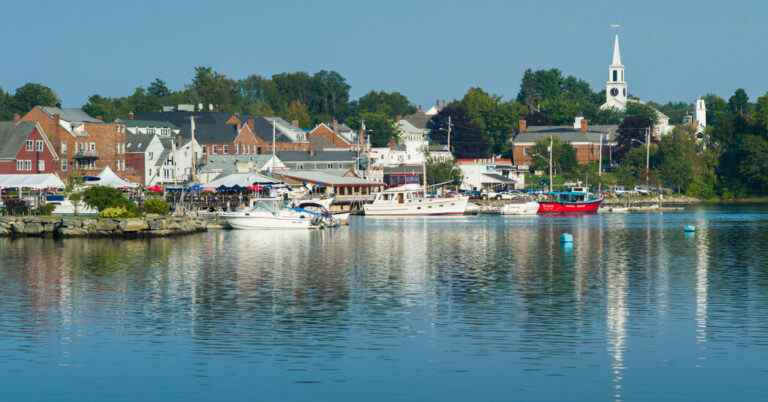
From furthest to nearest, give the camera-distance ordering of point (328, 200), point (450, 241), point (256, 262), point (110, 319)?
point (328, 200), point (450, 241), point (256, 262), point (110, 319)

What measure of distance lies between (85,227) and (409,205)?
158ft

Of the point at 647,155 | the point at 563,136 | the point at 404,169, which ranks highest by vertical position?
the point at 563,136

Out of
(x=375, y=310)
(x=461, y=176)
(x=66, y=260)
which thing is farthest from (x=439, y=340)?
(x=461, y=176)

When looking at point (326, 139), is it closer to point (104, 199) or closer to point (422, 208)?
point (422, 208)

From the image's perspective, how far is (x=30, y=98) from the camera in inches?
7805

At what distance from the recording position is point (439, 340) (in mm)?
37531

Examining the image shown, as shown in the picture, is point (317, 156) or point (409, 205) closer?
point (409, 205)

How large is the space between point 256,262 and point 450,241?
21.8 metres

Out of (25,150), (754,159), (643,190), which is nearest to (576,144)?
(643,190)

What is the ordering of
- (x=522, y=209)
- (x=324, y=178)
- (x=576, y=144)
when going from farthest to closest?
(x=576, y=144)
(x=324, y=178)
(x=522, y=209)

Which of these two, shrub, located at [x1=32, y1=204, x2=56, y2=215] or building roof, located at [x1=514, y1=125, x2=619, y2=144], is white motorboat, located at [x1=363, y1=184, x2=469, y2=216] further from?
building roof, located at [x1=514, y1=125, x2=619, y2=144]

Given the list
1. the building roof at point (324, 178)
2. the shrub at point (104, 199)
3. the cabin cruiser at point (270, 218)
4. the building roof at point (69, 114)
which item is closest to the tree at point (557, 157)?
the building roof at point (324, 178)

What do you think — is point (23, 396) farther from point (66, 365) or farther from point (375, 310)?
point (375, 310)

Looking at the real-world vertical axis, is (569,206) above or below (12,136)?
below
